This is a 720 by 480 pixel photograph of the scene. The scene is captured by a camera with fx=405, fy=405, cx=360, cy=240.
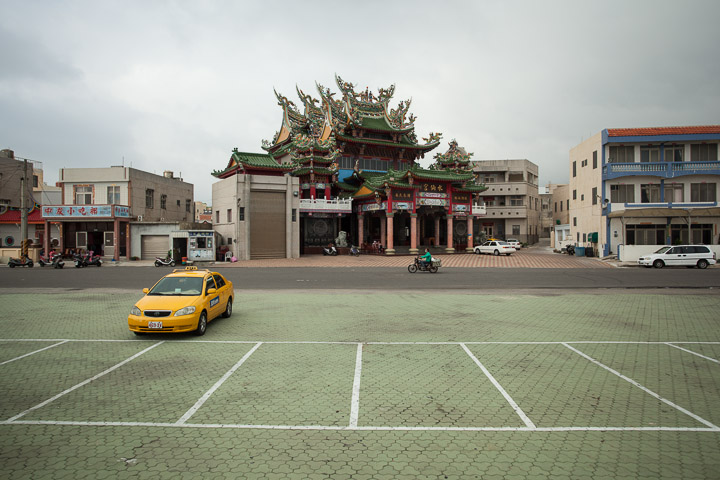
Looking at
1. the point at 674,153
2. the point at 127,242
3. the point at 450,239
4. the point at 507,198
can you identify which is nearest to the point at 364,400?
the point at 127,242

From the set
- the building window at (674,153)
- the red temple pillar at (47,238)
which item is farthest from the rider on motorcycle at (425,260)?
the red temple pillar at (47,238)

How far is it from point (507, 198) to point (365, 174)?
103 feet

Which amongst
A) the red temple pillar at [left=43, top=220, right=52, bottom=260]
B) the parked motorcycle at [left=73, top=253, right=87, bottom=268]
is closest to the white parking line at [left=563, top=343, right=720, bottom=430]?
the parked motorcycle at [left=73, top=253, right=87, bottom=268]

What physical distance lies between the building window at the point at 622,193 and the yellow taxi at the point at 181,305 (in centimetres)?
3759

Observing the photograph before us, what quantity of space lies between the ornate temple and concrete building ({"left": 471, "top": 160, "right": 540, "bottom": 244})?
58.7ft

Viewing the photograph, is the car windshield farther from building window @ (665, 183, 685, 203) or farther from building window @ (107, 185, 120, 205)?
building window @ (665, 183, 685, 203)

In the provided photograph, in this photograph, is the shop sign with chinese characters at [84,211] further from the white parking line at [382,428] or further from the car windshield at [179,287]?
the white parking line at [382,428]

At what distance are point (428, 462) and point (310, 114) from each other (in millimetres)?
45934

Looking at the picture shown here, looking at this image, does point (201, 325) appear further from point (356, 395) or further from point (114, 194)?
point (114, 194)

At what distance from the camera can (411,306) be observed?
536 inches

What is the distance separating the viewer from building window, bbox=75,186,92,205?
37.3 metres

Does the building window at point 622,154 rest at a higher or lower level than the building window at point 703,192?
higher

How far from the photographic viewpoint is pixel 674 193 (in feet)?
120

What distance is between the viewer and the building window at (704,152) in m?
36.0
